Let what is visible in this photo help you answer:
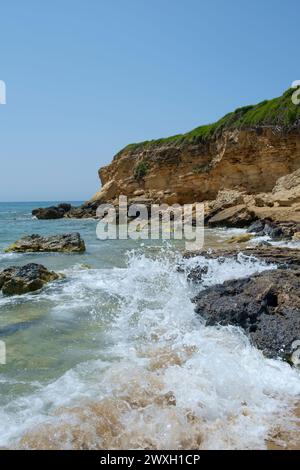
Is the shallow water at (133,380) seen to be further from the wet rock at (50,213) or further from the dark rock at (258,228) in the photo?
the wet rock at (50,213)

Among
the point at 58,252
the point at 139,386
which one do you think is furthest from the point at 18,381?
the point at 58,252

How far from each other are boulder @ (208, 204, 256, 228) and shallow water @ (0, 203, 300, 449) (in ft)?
55.0

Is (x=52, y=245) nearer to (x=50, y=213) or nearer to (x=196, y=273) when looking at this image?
(x=196, y=273)

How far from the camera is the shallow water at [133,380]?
4074 mm

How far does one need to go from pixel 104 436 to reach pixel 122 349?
7.72 feet

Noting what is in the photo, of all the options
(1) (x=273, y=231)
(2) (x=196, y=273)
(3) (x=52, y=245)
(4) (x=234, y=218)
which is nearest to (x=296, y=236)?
(1) (x=273, y=231)

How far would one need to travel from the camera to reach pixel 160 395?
4.75 meters

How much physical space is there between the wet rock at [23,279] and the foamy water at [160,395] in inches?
123

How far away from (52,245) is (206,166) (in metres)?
22.7

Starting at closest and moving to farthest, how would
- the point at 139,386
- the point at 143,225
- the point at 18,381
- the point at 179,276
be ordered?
the point at 139,386
the point at 18,381
the point at 179,276
the point at 143,225

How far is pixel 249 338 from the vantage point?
6.18m
